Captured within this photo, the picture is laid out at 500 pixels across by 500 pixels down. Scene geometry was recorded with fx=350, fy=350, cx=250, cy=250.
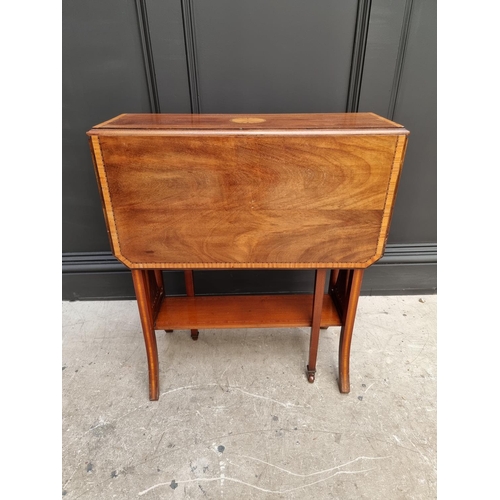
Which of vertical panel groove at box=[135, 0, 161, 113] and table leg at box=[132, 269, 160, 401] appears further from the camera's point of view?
vertical panel groove at box=[135, 0, 161, 113]

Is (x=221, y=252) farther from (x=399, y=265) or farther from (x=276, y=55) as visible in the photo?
(x=399, y=265)

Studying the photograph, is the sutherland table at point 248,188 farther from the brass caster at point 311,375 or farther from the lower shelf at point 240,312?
the brass caster at point 311,375

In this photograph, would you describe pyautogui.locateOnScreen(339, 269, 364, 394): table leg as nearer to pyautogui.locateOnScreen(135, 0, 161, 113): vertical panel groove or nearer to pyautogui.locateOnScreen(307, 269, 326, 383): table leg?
pyautogui.locateOnScreen(307, 269, 326, 383): table leg

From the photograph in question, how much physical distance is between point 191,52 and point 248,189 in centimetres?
80

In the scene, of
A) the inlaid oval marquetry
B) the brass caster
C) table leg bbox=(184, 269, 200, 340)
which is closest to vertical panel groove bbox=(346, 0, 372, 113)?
the inlaid oval marquetry

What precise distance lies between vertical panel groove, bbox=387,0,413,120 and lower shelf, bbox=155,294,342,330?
2.93 ft

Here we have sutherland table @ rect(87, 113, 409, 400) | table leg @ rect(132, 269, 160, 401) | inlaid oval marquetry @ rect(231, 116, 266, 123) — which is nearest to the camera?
sutherland table @ rect(87, 113, 409, 400)

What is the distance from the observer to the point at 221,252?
108 centimetres

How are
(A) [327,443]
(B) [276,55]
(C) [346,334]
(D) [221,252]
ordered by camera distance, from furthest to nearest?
1. (B) [276,55]
2. (C) [346,334]
3. (A) [327,443]
4. (D) [221,252]

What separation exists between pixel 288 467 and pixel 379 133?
41.2 inches

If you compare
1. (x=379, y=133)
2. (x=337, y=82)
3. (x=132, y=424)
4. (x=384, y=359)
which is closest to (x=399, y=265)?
(x=384, y=359)

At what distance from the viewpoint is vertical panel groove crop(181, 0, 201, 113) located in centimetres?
136

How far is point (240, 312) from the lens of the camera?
4.62 feet

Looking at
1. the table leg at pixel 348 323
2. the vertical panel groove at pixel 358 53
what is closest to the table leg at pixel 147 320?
the table leg at pixel 348 323
